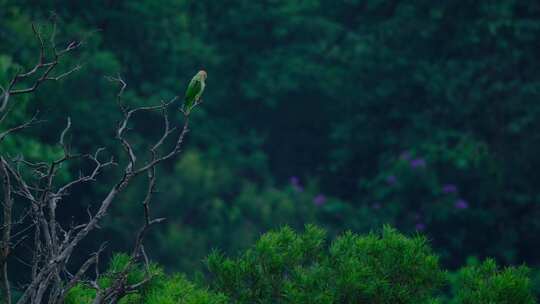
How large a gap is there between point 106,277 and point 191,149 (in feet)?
29.3

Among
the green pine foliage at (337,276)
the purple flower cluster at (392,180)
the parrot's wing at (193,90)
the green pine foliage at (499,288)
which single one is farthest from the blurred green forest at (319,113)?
the green pine foliage at (499,288)

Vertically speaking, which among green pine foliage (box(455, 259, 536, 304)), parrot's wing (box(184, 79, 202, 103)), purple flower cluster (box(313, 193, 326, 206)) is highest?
parrot's wing (box(184, 79, 202, 103))

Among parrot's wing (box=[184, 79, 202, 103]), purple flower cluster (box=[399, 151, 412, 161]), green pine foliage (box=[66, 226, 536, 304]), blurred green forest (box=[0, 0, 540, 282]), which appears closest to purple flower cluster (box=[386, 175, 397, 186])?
blurred green forest (box=[0, 0, 540, 282])

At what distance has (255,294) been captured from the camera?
12.1 feet

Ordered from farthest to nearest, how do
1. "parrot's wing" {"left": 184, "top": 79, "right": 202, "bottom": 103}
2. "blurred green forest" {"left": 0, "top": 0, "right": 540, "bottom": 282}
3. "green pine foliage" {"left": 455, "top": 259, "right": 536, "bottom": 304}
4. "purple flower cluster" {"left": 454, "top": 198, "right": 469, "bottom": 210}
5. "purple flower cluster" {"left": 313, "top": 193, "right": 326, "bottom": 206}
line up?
"purple flower cluster" {"left": 313, "top": 193, "right": 326, "bottom": 206}, "purple flower cluster" {"left": 454, "top": 198, "right": 469, "bottom": 210}, "blurred green forest" {"left": 0, "top": 0, "right": 540, "bottom": 282}, "parrot's wing" {"left": 184, "top": 79, "right": 202, "bottom": 103}, "green pine foliage" {"left": 455, "top": 259, "right": 536, "bottom": 304}

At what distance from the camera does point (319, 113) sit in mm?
14156

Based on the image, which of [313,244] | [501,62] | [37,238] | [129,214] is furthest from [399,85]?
[37,238]

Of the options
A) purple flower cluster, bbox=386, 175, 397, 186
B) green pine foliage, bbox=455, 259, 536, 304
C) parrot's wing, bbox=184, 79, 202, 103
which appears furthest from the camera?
purple flower cluster, bbox=386, 175, 397, 186

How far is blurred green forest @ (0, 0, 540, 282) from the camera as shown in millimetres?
11156

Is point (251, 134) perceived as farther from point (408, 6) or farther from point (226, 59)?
point (408, 6)

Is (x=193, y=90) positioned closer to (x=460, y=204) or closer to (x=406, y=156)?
(x=460, y=204)

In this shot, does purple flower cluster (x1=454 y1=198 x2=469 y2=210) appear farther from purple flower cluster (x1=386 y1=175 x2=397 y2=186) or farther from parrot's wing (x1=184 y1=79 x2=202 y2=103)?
parrot's wing (x1=184 y1=79 x2=202 y2=103)

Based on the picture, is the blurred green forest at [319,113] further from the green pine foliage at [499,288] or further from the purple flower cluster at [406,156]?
the green pine foliage at [499,288]

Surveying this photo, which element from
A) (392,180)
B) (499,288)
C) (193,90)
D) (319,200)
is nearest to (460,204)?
(392,180)
